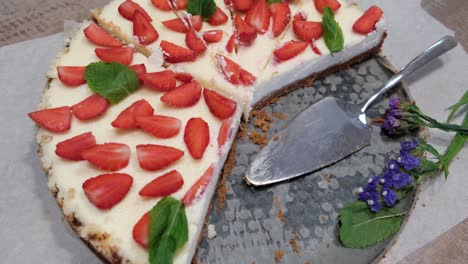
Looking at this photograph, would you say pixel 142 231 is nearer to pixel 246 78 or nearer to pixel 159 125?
pixel 159 125

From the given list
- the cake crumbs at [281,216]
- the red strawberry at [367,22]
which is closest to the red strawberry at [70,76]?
the cake crumbs at [281,216]

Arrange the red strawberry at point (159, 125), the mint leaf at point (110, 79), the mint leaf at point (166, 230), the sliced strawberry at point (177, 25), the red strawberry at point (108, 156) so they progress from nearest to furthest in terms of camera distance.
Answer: the mint leaf at point (166, 230) < the red strawberry at point (108, 156) < the red strawberry at point (159, 125) < the mint leaf at point (110, 79) < the sliced strawberry at point (177, 25)

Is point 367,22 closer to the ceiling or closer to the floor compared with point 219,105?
closer to the ceiling

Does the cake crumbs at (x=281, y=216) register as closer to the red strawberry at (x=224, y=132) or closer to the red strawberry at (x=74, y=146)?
the red strawberry at (x=224, y=132)

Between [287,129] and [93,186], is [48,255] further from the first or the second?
[287,129]

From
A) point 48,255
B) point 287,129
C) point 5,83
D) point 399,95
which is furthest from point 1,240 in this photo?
point 399,95

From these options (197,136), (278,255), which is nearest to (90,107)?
(197,136)
